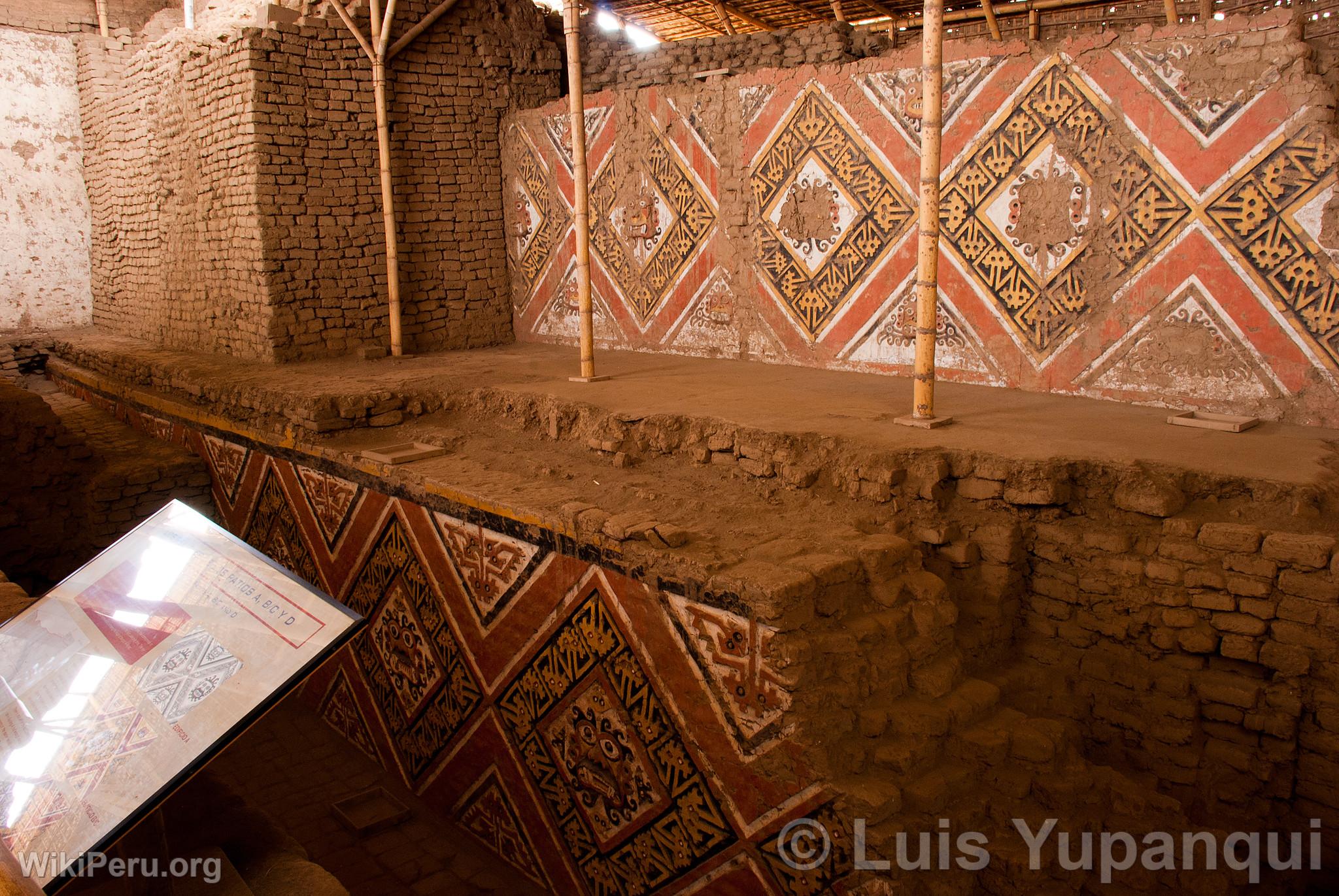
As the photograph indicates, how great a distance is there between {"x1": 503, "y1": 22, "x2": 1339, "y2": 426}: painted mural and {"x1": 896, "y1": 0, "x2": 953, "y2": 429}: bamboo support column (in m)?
1.05

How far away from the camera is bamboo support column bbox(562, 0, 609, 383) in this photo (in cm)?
538

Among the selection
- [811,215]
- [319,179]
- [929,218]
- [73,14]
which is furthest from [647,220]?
[73,14]

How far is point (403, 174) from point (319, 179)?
70 centimetres

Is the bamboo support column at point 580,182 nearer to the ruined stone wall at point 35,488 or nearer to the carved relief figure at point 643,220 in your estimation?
the carved relief figure at point 643,220

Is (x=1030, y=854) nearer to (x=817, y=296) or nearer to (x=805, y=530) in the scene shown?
(x=805, y=530)

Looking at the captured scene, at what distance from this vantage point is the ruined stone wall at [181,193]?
7289mm

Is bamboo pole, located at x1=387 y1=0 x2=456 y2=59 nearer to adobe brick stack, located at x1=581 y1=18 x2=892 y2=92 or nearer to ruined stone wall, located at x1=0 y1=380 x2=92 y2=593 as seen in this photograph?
adobe brick stack, located at x1=581 y1=18 x2=892 y2=92

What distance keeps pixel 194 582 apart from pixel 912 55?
181 inches

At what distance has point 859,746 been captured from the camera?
114 inches

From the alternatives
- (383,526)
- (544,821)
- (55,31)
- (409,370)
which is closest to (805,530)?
(544,821)

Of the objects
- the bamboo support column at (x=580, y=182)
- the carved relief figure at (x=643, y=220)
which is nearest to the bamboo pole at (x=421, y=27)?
the carved relief figure at (x=643, y=220)

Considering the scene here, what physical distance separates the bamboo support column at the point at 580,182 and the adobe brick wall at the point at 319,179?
2.69 m

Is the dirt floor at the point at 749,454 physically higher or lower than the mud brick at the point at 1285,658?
higher

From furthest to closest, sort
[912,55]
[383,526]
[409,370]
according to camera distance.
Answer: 1. [409,370]
2. [912,55]
3. [383,526]
